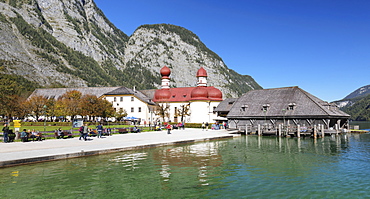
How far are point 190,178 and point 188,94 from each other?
7332 centimetres

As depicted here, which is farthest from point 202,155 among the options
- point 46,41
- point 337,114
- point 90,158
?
point 46,41

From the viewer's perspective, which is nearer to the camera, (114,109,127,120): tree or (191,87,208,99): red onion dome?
(114,109,127,120): tree

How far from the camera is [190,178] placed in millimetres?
15508

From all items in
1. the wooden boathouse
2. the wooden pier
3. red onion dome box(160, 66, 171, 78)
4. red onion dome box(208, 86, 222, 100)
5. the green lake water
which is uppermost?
red onion dome box(160, 66, 171, 78)

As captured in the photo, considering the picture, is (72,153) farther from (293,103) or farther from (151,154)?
(293,103)

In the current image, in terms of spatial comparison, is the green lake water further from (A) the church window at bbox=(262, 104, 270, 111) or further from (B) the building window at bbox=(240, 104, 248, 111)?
(B) the building window at bbox=(240, 104, 248, 111)

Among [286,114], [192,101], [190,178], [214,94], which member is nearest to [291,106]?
[286,114]

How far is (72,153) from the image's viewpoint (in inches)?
856

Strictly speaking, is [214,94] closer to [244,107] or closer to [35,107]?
[244,107]

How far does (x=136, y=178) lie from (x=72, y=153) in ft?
28.6

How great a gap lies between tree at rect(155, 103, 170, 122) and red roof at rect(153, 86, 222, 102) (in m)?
3.14

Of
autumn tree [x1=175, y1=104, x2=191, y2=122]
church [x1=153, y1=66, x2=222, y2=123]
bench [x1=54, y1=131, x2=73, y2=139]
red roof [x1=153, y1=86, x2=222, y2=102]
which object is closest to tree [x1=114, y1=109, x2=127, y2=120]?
church [x1=153, y1=66, x2=222, y2=123]

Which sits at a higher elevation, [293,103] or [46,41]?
[46,41]

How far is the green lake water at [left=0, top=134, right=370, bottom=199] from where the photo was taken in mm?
12711
